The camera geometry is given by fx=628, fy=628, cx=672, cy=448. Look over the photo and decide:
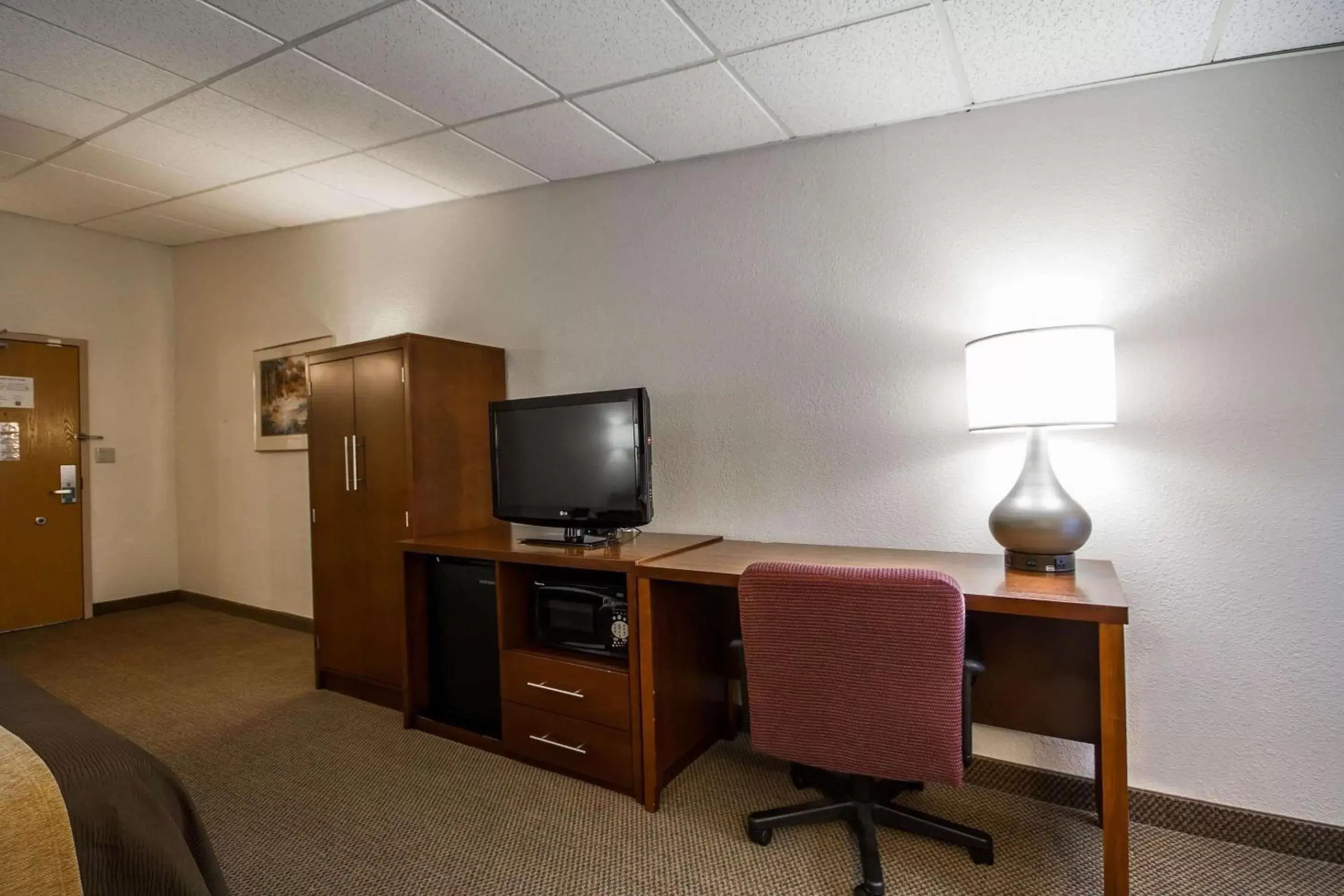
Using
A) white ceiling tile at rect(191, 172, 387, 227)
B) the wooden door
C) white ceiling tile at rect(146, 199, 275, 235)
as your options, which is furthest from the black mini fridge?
the wooden door

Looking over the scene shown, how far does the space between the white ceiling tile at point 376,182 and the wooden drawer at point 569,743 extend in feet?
8.01

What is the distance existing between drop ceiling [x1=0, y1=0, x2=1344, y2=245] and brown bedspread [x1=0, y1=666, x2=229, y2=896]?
1.88 meters

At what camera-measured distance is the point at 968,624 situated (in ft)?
6.22

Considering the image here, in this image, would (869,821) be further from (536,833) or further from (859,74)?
(859,74)

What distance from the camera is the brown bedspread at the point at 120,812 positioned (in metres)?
0.96

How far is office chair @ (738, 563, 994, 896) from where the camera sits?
1.39 metres

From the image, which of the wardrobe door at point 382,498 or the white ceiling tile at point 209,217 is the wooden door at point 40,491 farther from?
the wardrobe door at point 382,498

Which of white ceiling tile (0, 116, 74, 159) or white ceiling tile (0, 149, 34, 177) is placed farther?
white ceiling tile (0, 149, 34, 177)

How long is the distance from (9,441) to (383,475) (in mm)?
3213

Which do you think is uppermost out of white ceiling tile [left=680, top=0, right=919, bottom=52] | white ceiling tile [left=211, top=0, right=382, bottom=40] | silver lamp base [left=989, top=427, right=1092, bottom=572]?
white ceiling tile [left=211, top=0, right=382, bottom=40]

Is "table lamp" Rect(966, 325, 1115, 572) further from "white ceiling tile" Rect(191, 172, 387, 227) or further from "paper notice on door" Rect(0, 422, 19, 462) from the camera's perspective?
"paper notice on door" Rect(0, 422, 19, 462)

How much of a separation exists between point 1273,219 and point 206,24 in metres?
3.15

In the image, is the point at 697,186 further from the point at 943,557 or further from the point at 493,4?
the point at 943,557

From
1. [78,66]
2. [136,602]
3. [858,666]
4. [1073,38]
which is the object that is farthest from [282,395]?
[1073,38]
